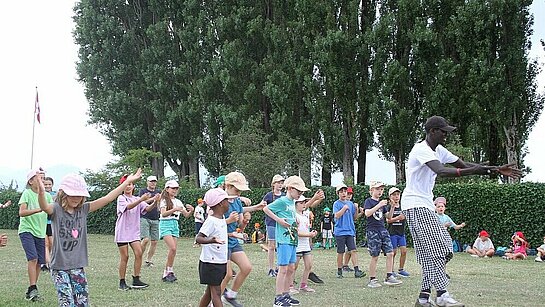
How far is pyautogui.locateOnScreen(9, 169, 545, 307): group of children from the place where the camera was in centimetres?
694

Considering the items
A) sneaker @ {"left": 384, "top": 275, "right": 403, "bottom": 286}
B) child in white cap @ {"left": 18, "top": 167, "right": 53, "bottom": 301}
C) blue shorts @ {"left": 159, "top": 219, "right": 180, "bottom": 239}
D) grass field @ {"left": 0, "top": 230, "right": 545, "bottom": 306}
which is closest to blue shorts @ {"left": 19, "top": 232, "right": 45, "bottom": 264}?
child in white cap @ {"left": 18, "top": 167, "right": 53, "bottom": 301}

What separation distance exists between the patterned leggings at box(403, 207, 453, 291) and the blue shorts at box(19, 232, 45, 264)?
545 cm

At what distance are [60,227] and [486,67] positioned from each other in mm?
26707

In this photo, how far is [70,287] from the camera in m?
6.87

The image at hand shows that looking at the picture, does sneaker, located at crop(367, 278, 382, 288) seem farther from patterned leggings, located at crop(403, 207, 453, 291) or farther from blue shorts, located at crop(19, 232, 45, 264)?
blue shorts, located at crop(19, 232, 45, 264)

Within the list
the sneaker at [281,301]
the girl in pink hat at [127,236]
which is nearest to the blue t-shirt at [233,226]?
the sneaker at [281,301]

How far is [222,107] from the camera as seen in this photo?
37500 millimetres

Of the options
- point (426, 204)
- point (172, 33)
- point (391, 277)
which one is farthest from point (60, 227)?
point (172, 33)

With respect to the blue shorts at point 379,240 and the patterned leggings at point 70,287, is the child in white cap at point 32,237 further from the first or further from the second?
the blue shorts at point 379,240

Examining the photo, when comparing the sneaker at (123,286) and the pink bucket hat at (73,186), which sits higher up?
the pink bucket hat at (73,186)

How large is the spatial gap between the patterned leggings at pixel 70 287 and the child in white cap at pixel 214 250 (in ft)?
4.41

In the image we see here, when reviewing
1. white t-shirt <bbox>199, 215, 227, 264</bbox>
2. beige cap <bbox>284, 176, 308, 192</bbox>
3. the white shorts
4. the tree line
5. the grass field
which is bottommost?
the grass field

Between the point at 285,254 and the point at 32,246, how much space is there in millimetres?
3643

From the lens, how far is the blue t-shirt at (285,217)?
9.57m
